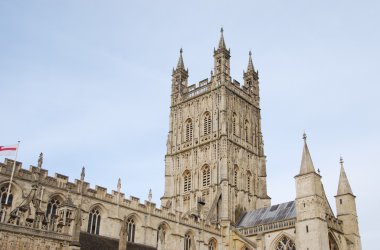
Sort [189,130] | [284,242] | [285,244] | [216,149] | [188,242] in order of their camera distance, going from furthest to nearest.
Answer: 1. [189,130]
2. [216,149]
3. [188,242]
4. [284,242]
5. [285,244]

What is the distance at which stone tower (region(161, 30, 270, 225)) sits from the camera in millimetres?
54094

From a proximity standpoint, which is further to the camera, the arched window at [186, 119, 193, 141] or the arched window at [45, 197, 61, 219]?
the arched window at [186, 119, 193, 141]

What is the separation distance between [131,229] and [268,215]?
16.4m

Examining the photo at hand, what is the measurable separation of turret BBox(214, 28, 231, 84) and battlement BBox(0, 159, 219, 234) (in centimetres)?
1983

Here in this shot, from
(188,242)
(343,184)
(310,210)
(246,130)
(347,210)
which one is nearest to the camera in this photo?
(310,210)

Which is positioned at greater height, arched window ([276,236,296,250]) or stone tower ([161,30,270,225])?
stone tower ([161,30,270,225])

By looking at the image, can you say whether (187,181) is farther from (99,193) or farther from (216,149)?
(99,193)

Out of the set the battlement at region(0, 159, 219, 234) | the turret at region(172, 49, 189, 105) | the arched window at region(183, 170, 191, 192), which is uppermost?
the turret at region(172, 49, 189, 105)

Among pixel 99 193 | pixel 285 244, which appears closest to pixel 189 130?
pixel 285 244

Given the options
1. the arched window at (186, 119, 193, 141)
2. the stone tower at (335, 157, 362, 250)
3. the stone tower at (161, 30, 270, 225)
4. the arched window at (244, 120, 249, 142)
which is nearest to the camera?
the stone tower at (335, 157, 362, 250)

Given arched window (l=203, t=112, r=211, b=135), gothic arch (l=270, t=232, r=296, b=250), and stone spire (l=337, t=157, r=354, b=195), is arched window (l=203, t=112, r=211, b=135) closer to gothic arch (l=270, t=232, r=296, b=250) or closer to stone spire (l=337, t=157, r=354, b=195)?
stone spire (l=337, t=157, r=354, b=195)

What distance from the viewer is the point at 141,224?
4203cm

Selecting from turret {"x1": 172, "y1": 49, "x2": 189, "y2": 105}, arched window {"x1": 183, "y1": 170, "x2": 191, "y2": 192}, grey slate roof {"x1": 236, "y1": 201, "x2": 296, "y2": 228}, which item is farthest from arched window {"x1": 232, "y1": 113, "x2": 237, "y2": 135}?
grey slate roof {"x1": 236, "y1": 201, "x2": 296, "y2": 228}

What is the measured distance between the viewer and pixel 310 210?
1682 inches
